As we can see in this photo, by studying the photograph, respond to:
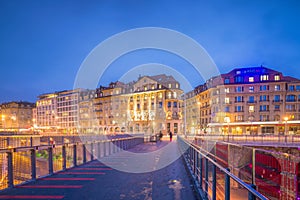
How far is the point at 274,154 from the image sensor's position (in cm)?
368

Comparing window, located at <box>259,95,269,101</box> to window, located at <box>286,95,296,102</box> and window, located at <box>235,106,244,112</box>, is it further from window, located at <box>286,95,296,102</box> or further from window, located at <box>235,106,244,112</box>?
window, located at <box>235,106,244,112</box>

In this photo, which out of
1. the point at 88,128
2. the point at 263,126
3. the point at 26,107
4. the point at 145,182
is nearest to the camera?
the point at 145,182

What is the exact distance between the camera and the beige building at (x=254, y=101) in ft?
190

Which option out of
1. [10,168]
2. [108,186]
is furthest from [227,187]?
[10,168]

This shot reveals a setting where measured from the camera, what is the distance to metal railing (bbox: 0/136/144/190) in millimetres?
7785

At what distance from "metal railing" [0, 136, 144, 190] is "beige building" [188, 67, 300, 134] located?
46014mm

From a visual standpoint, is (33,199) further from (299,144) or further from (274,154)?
(299,144)

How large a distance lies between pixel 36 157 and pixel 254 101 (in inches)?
2279

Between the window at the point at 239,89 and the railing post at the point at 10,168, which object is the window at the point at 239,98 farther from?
the railing post at the point at 10,168

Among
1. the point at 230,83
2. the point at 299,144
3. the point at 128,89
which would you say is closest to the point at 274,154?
the point at 299,144

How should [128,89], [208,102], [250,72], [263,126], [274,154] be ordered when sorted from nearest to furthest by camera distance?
1. [274,154]
2. [263,126]
3. [250,72]
4. [208,102]
5. [128,89]

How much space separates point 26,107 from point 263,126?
117709 mm

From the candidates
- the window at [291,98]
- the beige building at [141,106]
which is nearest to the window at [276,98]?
the window at [291,98]

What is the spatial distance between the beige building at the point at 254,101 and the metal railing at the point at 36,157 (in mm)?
46014
